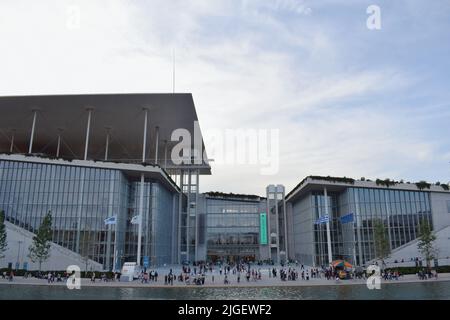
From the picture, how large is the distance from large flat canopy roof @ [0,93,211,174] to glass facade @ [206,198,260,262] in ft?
71.5

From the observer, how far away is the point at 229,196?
311 feet

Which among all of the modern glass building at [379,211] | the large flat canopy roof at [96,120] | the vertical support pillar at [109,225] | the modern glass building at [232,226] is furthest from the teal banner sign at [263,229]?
the vertical support pillar at [109,225]

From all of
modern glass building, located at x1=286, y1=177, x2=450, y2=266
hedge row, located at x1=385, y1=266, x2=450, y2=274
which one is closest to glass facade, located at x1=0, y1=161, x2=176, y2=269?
modern glass building, located at x1=286, y1=177, x2=450, y2=266

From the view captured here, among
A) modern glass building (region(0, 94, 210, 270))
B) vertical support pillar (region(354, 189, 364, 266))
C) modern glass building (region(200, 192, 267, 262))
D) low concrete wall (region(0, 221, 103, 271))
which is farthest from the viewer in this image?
modern glass building (region(200, 192, 267, 262))

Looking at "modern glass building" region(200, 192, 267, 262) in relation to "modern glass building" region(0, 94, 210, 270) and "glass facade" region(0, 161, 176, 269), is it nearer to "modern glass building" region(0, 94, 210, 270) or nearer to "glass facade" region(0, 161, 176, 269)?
"modern glass building" region(0, 94, 210, 270)

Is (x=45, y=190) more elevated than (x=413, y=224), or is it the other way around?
(x=45, y=190)

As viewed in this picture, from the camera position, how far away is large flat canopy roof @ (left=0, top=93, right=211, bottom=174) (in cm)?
6009

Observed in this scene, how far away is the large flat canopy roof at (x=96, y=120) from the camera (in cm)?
6009

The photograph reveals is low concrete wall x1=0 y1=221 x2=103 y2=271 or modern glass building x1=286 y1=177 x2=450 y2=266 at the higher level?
modern glass building x1=286 y1=177 x2=450 y2=266

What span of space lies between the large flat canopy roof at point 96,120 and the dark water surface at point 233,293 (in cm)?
3257

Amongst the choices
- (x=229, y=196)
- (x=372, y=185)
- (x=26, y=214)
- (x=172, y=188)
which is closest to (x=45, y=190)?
(x=26, y=214)

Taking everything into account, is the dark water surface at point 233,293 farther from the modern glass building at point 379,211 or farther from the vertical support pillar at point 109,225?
the modern glass building at point 379,211
